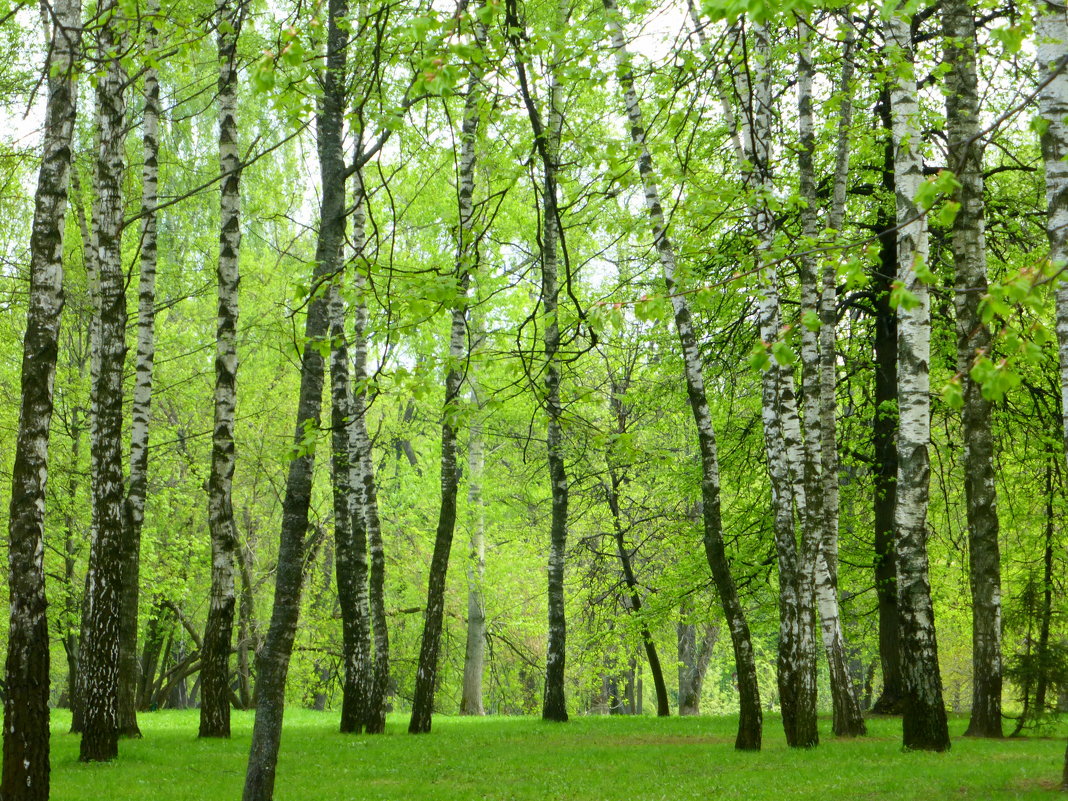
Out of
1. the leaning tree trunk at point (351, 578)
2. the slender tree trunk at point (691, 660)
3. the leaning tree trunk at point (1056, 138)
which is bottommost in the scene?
the slender tree trunk at point (691, 660)

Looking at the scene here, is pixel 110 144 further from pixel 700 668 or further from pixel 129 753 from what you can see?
pixel 700 668

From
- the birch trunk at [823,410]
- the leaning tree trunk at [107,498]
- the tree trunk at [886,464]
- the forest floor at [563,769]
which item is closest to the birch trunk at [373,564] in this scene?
the forest floor at [563,769]

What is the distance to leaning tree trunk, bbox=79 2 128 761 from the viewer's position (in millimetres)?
9148

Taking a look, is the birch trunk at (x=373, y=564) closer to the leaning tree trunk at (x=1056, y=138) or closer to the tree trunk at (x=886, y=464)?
the tree trunk at (x=886, y=464)

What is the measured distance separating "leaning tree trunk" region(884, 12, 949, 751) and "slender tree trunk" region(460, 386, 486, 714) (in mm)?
12874

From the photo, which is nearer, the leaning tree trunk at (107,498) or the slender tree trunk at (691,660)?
the leaning tree trunk at (107,498)

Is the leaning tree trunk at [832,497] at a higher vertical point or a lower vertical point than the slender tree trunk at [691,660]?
higher

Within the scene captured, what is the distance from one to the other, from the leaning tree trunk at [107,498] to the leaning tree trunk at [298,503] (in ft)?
11.4

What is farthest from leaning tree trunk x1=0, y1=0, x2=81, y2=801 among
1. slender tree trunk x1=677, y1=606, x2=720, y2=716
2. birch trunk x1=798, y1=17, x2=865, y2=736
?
slender tree trunk x1=677, y1=606, x2=720, y2=716

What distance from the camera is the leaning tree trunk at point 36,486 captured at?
6340 millimetres

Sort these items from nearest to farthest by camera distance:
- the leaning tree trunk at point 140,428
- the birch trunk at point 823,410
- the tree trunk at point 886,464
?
the birch trunk at point 823,410
the leaning tree trunk at point 140,428
the tree trunk at point 886,464

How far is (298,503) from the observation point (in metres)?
6.40

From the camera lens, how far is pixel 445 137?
17.7 metres

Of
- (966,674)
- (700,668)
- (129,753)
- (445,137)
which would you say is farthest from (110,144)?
(966,674)
